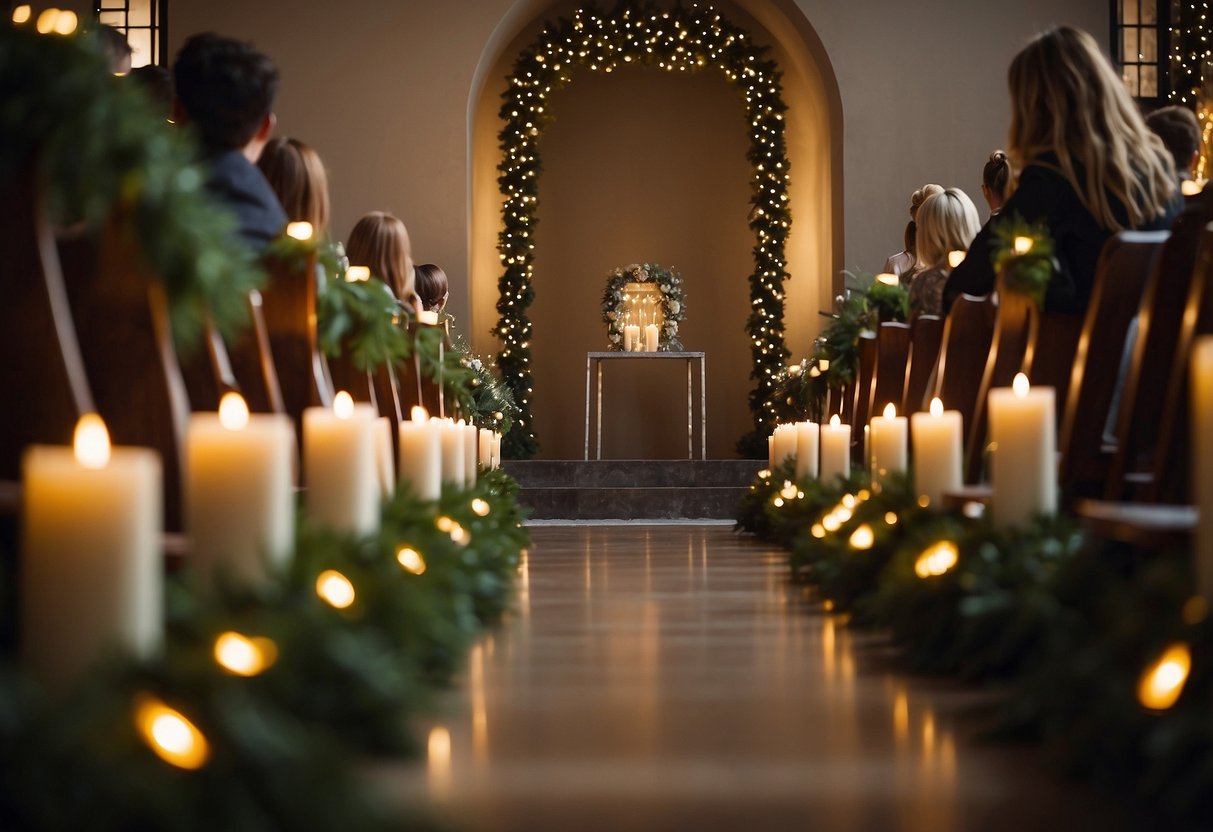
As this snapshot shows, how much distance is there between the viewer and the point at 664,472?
8852 mm

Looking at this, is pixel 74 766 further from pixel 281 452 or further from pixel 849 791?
pixel 849 791

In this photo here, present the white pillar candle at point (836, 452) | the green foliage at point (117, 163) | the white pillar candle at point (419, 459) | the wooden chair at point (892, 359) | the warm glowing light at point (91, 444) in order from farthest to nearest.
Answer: the wooden chair at point (892, 359)
the white pillar candle at point (836, 452)
the white pillar candle at point (419, 459)
the green foliage at point (117, 163)
the warm glowing light at point (91, 444)

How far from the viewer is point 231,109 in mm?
2977

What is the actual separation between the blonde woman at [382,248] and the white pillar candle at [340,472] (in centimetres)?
308

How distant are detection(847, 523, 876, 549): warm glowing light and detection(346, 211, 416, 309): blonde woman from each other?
2577mm

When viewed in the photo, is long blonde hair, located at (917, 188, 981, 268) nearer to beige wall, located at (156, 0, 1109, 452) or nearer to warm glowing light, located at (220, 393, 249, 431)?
warm glowing light, located at (220, 393, 249, 431)

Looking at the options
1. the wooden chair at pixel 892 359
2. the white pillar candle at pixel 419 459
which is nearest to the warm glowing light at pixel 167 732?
the white pillar candle at pixel 419 459

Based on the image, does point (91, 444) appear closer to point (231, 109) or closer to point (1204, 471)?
point (1204, 471)

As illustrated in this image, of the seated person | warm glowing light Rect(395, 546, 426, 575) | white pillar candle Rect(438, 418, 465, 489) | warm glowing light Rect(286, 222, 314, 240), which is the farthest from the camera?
the seated person

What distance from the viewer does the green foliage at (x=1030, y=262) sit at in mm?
2846

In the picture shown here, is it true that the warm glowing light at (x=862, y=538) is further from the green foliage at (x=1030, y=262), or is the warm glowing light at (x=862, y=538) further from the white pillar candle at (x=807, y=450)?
the white pillar candle at (x=807, y=450)

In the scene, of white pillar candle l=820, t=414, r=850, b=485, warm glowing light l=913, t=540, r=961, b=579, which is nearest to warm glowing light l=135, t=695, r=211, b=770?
warm glowing light l=913, t=540, r=961, b=579

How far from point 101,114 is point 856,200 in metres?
9.30

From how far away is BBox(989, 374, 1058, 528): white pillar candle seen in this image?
74.7 inches
